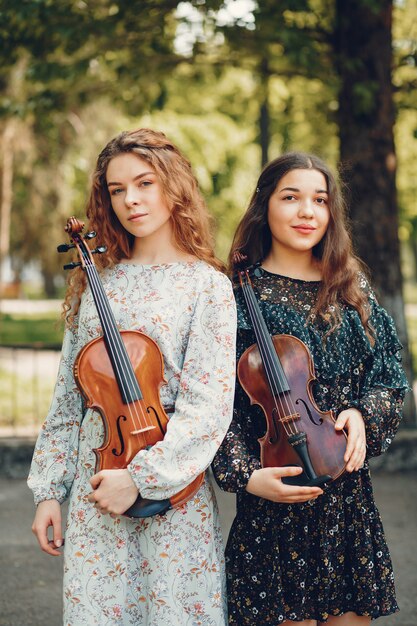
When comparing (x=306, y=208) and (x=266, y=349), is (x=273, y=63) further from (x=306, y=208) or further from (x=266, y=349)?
(x=266, y=349)

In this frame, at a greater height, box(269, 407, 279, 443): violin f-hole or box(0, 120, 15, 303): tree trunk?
box(0, 120, 15, 303): tree trunk

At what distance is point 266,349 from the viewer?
2475 millimetres

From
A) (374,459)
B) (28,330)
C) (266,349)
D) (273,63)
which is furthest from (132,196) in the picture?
(28,330)

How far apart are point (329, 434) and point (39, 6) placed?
4961mm

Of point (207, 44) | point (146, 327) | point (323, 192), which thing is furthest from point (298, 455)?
point (207, 44)

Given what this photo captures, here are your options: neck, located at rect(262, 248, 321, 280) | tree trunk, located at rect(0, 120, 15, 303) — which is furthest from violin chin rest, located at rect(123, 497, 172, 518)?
tree trunk, located at rect(0, 120, 15, 303)

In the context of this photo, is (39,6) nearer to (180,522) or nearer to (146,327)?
(146,327)

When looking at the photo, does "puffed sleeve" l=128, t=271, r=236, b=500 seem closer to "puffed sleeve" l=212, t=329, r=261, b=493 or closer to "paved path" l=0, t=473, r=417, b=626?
"puffed sleeve" l=212, t=329, r=261, b=493

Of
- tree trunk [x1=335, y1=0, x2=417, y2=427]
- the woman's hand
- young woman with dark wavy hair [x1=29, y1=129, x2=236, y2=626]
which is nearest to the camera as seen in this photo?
the woman's hand

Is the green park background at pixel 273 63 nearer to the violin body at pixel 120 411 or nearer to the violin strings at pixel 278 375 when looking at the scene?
the violin strings at pixel 278 375

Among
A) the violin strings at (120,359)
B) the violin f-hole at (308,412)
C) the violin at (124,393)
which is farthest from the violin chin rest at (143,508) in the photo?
the violin f-hole at (308,412)

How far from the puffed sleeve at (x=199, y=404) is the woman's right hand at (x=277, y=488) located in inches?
6.6

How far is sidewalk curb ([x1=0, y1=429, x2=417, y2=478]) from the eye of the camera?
21.1 feet

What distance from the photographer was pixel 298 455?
2.38 meters
